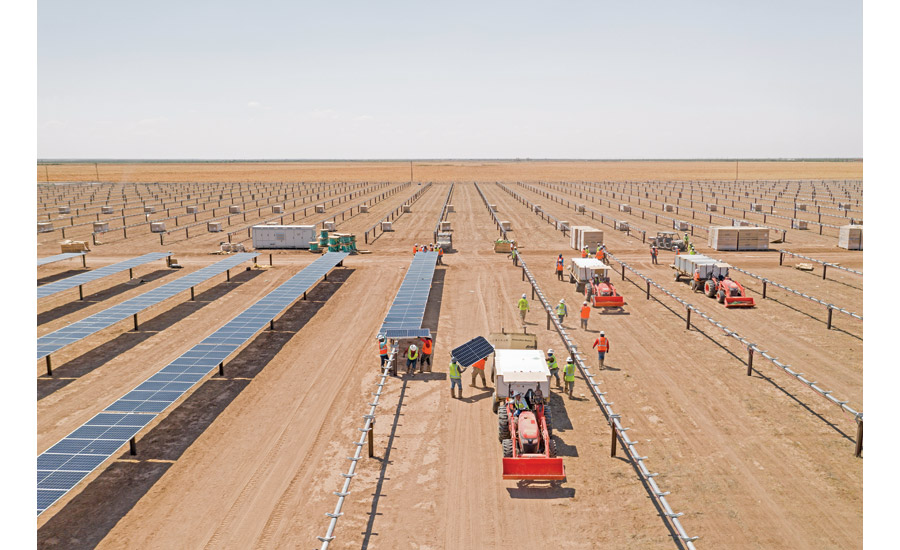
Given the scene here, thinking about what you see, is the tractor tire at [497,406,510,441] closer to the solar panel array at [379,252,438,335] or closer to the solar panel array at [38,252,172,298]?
the solar panel array at [379,252,438,335]

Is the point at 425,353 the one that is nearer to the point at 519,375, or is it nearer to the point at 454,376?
the point at 454,376

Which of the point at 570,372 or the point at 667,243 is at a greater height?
the point at 667,243

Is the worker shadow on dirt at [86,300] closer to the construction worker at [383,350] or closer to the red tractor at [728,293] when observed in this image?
the construction worker at [383,350]

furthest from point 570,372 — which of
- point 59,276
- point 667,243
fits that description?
point 59,276

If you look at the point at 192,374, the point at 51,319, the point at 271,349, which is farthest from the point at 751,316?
the point at 51,319

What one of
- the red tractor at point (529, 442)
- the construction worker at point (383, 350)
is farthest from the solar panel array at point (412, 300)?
the red tractor at point (529, 442)

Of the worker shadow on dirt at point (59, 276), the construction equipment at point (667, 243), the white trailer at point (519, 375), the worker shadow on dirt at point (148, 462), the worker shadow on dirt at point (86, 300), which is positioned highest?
→ the construction equipment at point (667, 243)
